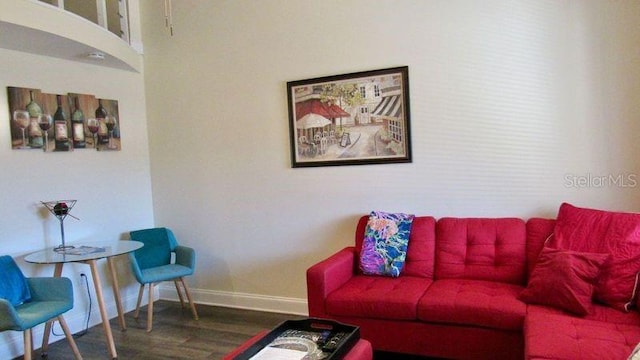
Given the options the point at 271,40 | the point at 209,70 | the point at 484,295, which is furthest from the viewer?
the point at 209,70

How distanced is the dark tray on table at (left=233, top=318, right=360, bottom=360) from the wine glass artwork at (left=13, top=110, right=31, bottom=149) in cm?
254

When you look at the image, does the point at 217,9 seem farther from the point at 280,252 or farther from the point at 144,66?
the point at 280,252

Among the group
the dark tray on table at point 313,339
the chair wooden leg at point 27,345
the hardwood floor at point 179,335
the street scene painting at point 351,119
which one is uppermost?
the street scene painting at point 351,119

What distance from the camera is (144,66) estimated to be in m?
4.26

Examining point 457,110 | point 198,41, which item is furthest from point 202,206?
point 457,110

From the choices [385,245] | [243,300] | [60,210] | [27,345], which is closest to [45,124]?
[60,210]

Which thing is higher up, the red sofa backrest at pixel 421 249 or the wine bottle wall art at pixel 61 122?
the wine bottle wall art at pixel 61 122

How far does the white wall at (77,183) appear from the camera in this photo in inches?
125

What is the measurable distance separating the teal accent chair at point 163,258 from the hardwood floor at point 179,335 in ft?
0.52

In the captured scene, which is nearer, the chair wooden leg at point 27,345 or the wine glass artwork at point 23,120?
the chair wooden leg at point 27,345

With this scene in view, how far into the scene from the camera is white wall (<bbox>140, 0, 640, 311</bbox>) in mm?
2865

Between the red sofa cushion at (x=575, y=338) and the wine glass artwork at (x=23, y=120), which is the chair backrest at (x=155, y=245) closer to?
the wine glass artwork at (x=23, y=120)

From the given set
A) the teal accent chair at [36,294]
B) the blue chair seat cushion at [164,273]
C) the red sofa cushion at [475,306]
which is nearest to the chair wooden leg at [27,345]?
the teal accent chair at [36,294]

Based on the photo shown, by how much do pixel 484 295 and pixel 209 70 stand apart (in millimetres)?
2983
